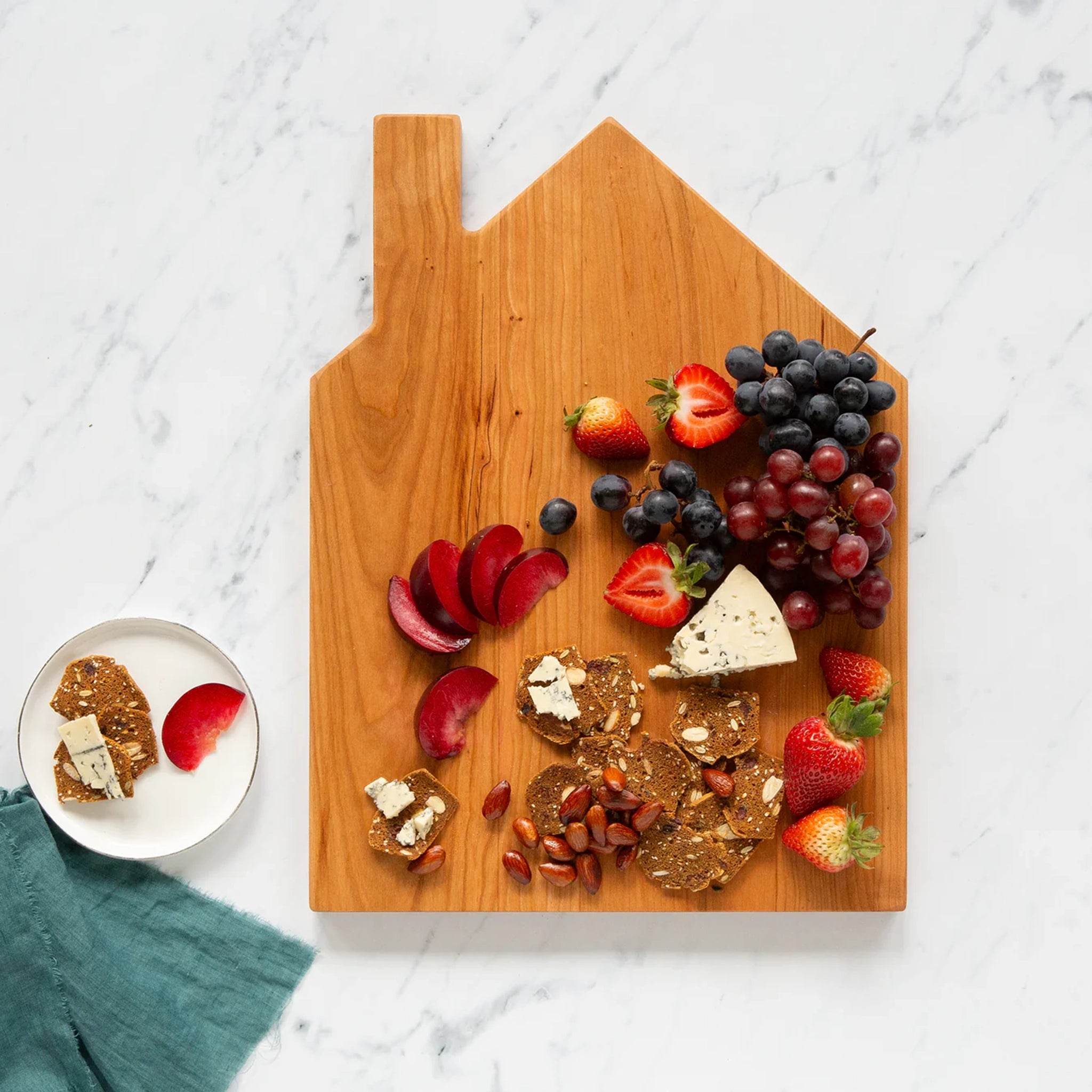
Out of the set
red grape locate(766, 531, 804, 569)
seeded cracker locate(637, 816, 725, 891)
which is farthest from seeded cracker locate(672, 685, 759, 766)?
red grape locate(766, 531, 804, 569)

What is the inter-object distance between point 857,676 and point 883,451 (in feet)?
1.16

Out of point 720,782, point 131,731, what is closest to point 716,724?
point 720,782

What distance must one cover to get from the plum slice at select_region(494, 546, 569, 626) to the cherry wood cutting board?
2 cm

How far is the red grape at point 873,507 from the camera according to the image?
1.35 m

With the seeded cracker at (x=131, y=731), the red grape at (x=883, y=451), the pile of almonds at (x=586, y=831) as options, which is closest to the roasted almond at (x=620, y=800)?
the pile of almonds at (x=586, y=831)

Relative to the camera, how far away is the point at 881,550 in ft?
4.71

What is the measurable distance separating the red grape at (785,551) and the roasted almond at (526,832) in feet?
1.90

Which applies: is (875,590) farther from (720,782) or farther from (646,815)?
(646,815)

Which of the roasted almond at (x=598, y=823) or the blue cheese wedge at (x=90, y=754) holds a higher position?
the blue cheese wedge at (x=90, y=754)

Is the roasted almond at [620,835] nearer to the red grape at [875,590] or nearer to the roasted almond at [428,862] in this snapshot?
the roasted almond at [428,862]

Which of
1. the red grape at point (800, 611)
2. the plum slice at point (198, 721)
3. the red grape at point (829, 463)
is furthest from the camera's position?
the plum slice at point (198, 721)

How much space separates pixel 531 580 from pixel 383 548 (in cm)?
25

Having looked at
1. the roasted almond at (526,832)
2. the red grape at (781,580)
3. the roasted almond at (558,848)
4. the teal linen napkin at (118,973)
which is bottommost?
the teal linen napkin at (118,973)

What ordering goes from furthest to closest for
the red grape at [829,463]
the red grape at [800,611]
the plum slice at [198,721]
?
the plum slice at [198,721], the red grape at [800,611], the red grape at [829,463]
